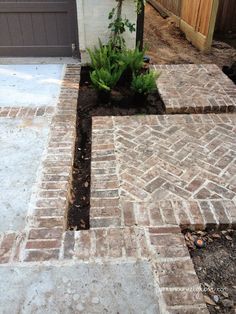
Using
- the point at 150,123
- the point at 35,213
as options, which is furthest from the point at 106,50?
the point at 35,213

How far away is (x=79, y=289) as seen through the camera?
1.80 m

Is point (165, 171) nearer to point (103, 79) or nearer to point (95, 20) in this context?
point (103, 79)

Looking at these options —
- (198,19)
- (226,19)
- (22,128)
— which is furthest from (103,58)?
(226,19)

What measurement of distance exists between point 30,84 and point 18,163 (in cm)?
179

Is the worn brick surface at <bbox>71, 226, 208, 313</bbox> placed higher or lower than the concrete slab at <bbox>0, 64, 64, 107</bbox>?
lower

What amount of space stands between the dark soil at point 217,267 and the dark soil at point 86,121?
0.83m

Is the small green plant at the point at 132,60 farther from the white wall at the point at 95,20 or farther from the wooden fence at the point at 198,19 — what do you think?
the wooden fence at the point at 198,19

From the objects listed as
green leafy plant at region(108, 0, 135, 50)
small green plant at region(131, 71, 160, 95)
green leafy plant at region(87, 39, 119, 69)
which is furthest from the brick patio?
green leafy plant at region(108, 0, 135, 50)

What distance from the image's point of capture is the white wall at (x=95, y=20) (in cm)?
441

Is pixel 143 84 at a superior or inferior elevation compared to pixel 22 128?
superior

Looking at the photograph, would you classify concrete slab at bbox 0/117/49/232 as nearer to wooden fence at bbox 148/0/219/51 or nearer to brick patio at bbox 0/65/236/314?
brick patio at bbox 0/65/236/314

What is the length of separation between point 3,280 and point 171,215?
1214mm

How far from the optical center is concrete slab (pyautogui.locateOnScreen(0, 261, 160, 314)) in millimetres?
1715

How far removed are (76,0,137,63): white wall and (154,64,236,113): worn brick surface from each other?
850mm
